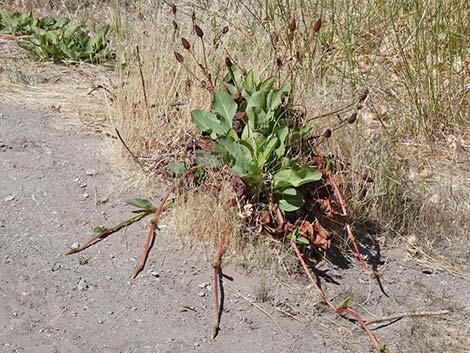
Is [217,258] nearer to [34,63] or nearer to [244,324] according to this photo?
[244,324]

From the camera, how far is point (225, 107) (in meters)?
4.62

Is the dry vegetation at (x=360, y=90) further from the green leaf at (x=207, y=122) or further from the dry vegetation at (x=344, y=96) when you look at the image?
the green leaf at (x=207, y=122)

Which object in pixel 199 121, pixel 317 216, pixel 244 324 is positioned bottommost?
pixel 244 324

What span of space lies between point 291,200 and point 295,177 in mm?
125

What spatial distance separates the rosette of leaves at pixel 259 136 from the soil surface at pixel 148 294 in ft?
1.43

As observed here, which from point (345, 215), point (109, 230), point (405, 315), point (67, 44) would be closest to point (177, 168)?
point (109, 230)

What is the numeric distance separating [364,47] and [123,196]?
2363 millimetres

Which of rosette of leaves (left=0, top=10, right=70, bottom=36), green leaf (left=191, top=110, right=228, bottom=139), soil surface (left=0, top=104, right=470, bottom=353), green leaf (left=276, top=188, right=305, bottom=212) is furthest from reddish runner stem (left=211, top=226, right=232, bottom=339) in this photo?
rosette of leaves (left=0, top=10, right=70, bottom=36)

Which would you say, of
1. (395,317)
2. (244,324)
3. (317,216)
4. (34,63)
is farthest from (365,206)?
(34,63)

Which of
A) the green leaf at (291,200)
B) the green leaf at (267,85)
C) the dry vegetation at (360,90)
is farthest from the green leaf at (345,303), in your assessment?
the green leaf at (267,85)

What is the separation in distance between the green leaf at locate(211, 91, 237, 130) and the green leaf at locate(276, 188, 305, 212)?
0.48m

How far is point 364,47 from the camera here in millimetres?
6258

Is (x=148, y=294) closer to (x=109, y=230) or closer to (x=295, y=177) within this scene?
(x=109, y=230)

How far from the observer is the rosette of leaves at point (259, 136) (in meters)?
4.40
